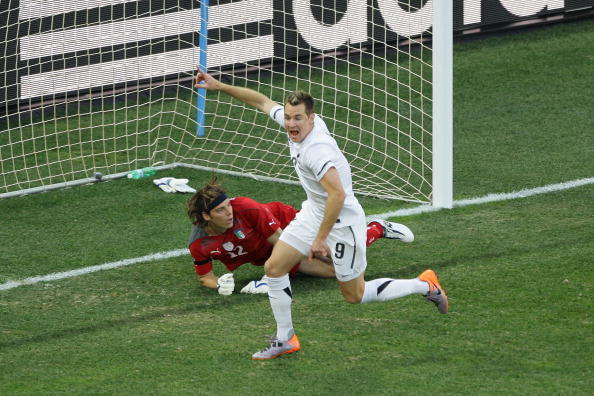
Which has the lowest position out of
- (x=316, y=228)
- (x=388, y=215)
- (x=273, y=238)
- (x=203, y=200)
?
(x=388, y=215)

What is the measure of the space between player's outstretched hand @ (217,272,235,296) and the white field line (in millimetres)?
979

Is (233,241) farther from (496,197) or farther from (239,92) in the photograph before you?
(496,197)

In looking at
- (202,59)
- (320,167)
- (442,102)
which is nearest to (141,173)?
(202,59)

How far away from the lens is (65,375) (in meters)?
6.36

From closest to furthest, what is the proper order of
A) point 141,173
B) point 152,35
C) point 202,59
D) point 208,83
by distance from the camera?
point 208,83 < point 141,173 < point 152,35 < point 202,59

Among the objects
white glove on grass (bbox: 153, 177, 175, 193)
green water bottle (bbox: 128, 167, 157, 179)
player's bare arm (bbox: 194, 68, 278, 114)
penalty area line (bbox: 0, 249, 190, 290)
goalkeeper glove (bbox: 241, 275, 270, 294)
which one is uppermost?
player's bare arm (bbox: 194, 68, 278, 114)

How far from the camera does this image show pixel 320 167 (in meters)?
6.23

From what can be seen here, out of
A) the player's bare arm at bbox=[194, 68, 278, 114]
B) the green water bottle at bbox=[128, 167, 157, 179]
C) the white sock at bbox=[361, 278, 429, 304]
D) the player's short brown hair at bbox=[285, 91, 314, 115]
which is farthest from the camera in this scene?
the green water bottle at bbox=[128, 167, 157, 179]

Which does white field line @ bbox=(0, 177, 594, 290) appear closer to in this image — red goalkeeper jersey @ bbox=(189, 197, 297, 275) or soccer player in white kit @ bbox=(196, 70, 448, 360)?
red goalkeeper jersey @ bbox=(189, 197, 297, 275)

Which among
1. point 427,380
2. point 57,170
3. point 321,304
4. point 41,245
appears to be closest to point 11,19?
point 57,170

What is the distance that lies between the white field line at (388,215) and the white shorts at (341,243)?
7.32 ft

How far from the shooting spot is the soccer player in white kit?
6.24 meters

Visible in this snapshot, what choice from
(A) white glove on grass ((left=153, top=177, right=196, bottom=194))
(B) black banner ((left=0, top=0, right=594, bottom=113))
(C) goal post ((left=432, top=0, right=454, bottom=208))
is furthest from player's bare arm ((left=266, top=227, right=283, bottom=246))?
(B) black banner ((left=0, top=0, right=594, bottom=113))

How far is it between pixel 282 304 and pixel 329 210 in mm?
670
